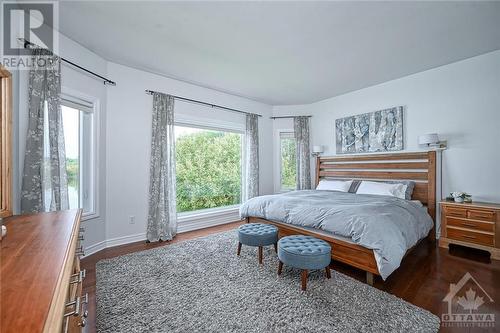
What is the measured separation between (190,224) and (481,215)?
14.6 feet

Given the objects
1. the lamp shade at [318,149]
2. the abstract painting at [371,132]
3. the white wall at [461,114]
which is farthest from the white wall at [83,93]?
the white wall at [461,114]

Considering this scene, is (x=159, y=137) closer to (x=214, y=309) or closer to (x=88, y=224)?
(x=88, y=224)

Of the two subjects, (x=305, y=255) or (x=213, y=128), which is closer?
(x=305, y=255)

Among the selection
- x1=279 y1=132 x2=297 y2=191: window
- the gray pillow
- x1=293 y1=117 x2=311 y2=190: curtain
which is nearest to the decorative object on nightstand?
the gray pillow

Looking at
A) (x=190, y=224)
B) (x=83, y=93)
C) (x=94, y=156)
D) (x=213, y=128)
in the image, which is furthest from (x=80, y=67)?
(x=190, y=224)

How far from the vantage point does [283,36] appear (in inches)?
104

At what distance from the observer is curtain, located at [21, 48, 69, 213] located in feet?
7.32

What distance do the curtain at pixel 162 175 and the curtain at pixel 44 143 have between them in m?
1.19

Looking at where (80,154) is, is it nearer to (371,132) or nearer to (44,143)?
(44,143)

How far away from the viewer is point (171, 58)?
3.20 metres

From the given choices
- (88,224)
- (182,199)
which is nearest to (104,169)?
(88,224)

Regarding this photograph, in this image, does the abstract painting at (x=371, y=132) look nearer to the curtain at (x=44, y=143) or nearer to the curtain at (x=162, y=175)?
the curtain at (x=162, y=175)

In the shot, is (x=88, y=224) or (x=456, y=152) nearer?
(x=88, y=224)

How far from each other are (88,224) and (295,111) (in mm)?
4877
